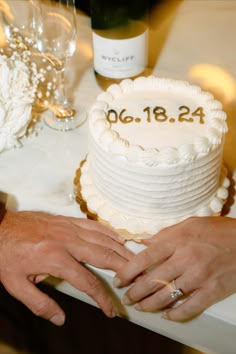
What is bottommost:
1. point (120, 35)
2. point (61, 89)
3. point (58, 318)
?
point (58, 318)

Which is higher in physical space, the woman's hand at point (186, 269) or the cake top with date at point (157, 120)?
the cake top with date at point (157, 120)

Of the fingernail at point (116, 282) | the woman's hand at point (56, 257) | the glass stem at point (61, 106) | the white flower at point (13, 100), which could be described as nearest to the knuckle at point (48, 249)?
the woman's hand at point (56, 257)

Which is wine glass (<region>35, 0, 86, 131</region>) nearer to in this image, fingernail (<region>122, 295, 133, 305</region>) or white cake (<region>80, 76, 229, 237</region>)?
white cake (<region>80, 76, 229, 237</region>)

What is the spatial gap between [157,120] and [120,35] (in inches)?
12.9

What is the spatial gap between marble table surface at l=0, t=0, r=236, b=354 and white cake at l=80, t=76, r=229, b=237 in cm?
7

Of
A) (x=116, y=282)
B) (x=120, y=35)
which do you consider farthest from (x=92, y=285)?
(x=120, y=35)

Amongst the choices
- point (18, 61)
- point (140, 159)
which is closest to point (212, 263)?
point (140, 159)

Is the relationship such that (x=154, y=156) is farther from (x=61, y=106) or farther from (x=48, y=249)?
(x=61, y=106)

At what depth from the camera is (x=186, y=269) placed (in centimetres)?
87

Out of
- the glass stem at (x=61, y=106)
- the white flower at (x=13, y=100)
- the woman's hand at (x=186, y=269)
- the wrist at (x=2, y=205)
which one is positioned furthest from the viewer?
the glass stem at (x=61, y=106)

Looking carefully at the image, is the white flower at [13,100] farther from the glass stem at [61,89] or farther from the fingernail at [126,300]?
the fingernail at [126,300]

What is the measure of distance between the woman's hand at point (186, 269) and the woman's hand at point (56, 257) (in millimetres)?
40

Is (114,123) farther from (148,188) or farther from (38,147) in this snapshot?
(38,147)

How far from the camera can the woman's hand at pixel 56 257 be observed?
0.91 meters
